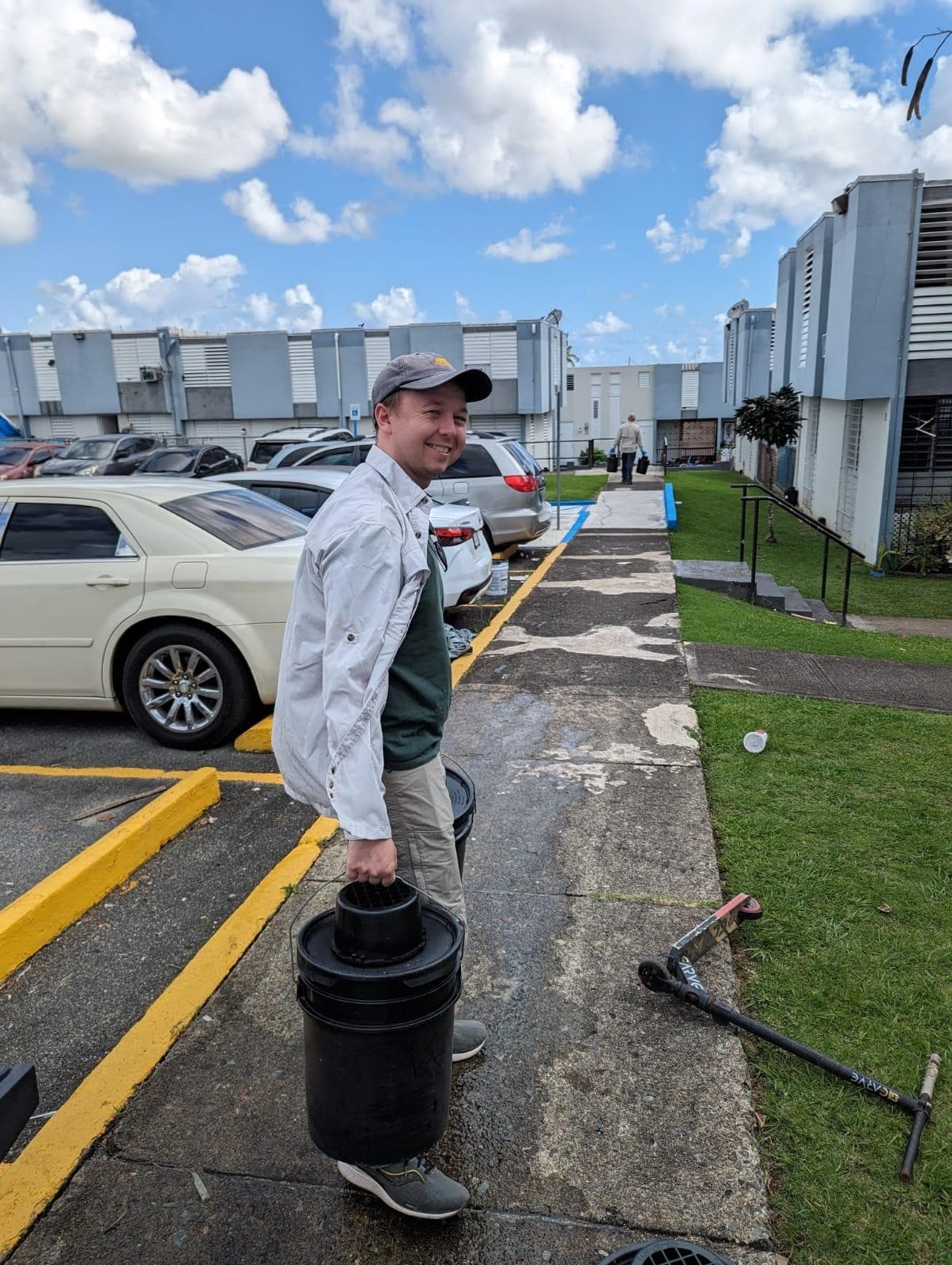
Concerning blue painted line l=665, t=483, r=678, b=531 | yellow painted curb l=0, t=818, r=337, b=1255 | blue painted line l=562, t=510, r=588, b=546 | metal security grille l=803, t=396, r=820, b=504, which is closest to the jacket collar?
yellow painted curb l=0, t=818, r=337, b=1255

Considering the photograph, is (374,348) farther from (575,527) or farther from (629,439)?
(575,527)

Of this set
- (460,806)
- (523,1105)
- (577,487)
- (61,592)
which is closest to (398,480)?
(460,806)

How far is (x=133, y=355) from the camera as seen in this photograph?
3884cm

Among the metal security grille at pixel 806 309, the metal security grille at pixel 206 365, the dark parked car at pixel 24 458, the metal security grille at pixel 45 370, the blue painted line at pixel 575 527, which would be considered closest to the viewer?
the blue painted line at pixel 575 527

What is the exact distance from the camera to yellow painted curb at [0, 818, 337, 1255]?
2.39m

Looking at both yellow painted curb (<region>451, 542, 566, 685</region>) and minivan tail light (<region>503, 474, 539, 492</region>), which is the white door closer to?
yellow painted curb (<region>451, 542, 566, 685</region>)

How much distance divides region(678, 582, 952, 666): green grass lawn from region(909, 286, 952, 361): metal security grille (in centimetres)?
615

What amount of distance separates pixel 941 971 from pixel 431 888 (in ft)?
6.33

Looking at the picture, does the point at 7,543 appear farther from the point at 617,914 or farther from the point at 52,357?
the point at 52,357

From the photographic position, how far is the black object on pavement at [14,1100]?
2.01 m

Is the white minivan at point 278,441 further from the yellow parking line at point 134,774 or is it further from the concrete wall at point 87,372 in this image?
the concrete wall at point 87,372

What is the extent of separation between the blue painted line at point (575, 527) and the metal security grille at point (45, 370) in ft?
98.6

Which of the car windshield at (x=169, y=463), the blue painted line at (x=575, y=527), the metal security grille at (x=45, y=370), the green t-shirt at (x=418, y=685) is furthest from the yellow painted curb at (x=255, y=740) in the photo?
the metal security grille at (x=45, y=370)

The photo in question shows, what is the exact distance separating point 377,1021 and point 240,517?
4.52 metres
